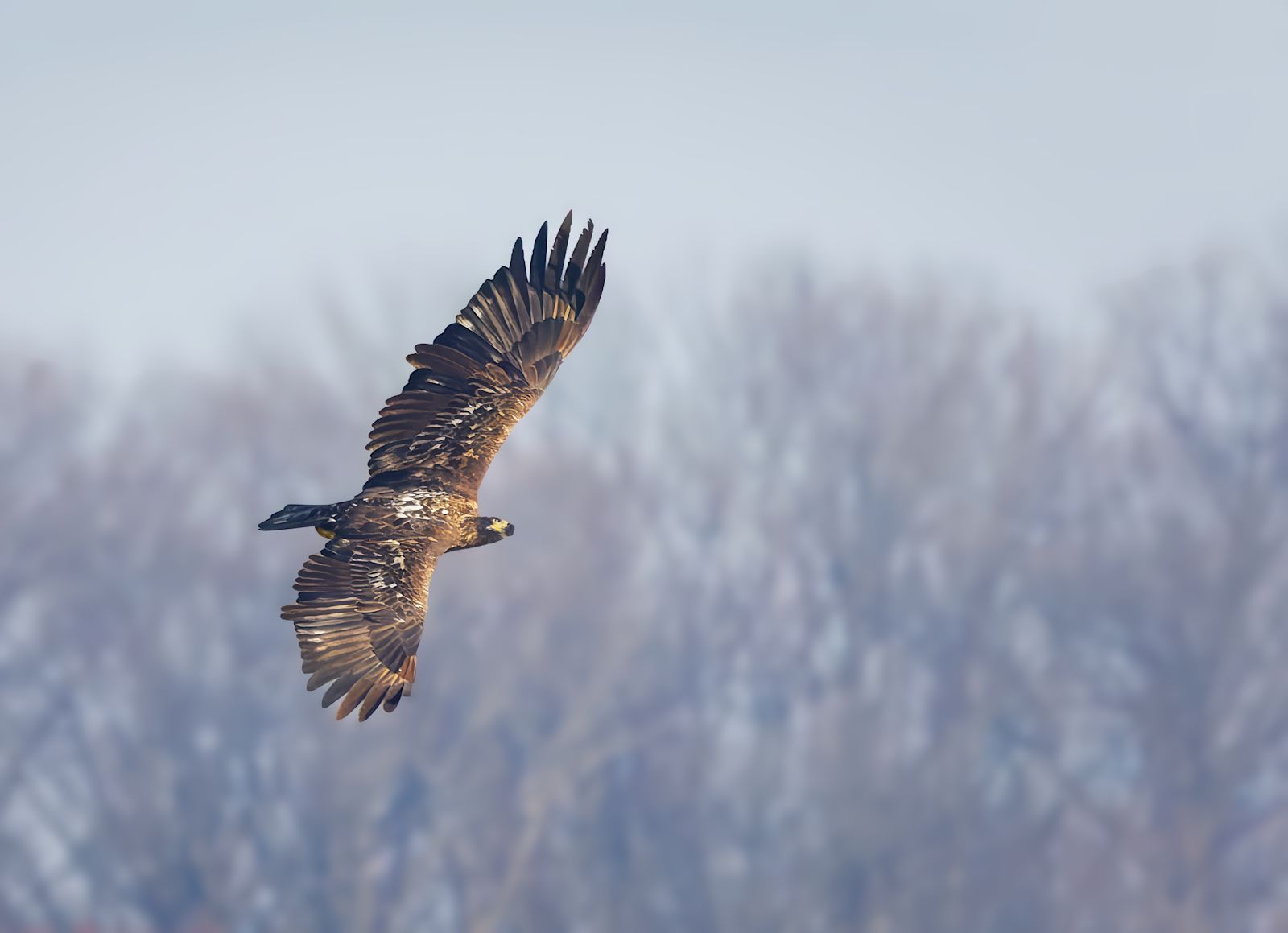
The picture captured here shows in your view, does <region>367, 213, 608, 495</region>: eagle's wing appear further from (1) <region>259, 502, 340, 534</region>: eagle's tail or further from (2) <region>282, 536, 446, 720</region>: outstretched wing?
(2) <region>282, 536, 446, 720</region>: outstretched wing

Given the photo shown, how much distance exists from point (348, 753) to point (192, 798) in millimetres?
7895

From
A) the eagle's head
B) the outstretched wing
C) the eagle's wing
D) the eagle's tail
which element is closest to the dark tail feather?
the eagle's tail

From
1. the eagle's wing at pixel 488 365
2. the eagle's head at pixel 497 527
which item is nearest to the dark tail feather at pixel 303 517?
the eagle's wing at pixel 488 365

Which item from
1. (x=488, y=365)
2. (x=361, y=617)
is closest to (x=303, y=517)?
(x=361, y=617)

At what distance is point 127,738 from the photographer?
A: 308ft

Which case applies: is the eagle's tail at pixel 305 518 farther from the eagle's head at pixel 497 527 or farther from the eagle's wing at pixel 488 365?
the eagle's head at pixel 497 527

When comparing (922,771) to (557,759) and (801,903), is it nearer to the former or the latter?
(801,903)

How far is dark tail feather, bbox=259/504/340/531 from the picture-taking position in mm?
20547

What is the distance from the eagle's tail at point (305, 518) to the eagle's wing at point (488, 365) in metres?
1.12

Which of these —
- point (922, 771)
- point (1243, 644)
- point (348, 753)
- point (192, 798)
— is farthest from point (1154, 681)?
point (192, 798)

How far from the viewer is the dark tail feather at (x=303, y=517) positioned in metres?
20.5

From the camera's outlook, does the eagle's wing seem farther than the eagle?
Yes

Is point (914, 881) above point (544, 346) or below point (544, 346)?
above

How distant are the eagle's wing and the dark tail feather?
1.13 m
